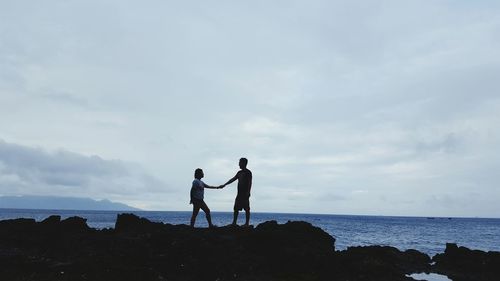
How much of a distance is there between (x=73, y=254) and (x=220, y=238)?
5891mm

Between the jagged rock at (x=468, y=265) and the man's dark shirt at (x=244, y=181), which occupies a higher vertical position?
the man's dark shirt at (x=244, y=181)

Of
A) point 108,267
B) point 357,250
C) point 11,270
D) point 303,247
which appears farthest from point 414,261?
point 11,270

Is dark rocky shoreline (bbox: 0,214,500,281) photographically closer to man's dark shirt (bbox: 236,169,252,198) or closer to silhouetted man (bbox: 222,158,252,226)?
silhouetted man (bbox: 222,158,252,226)

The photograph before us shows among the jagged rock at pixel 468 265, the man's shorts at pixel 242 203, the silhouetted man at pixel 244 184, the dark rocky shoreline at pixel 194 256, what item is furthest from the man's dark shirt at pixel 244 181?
the jagged rock at pixel 468 265

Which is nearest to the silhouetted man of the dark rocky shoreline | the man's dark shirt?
the man's dark shirt

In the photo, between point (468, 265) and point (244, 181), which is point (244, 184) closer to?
point (244, 181)

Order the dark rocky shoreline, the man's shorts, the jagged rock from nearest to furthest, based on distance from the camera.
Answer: the dark rocky shoreline, the jagged rock, the man's shorts

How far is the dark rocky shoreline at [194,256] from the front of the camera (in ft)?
50.2

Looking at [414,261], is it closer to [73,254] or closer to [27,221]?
[73,254]

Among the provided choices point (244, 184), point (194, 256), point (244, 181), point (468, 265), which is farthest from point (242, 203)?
point (468, 265)

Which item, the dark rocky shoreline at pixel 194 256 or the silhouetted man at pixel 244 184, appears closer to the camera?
the dark rocky shoreline at pixel 194 256

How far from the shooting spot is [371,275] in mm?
17484

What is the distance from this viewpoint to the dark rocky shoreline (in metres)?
15.3

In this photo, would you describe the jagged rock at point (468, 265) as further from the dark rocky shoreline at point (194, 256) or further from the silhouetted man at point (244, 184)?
the silhouetted man at point (244, 184)
